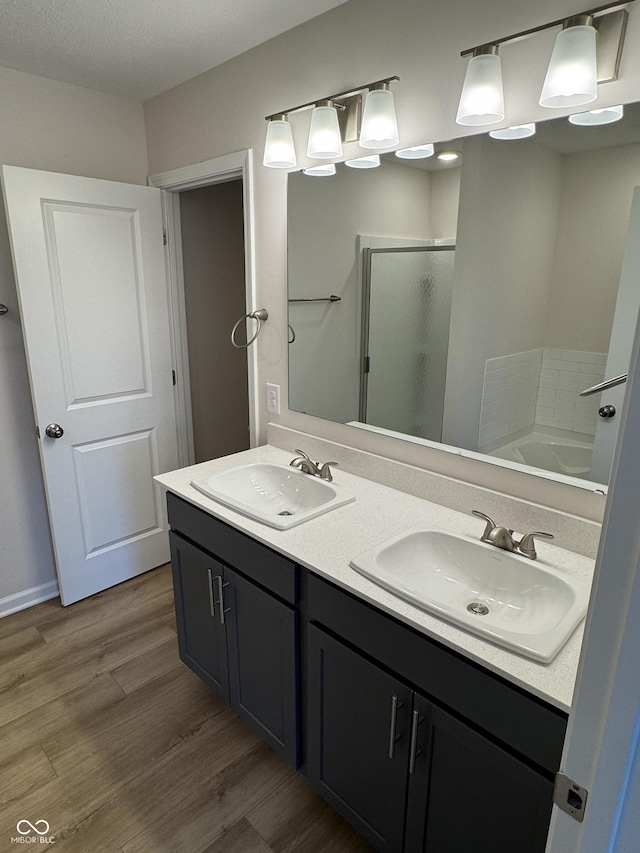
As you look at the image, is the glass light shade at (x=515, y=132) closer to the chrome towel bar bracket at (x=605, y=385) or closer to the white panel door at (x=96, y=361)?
the chrome towel bar bracket at (x=605, y=385)

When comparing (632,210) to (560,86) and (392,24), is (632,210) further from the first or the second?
(392,24)

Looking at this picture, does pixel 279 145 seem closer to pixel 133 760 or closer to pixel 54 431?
pixel 54 431

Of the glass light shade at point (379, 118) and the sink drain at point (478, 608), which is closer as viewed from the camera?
the sink drain at point (478, 608)

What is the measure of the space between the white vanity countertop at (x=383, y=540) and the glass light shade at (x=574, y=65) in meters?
1.08

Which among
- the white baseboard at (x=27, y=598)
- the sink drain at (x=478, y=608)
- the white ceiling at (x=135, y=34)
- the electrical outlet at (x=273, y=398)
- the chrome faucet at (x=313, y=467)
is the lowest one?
the white baseboard at (x=27, y=598)

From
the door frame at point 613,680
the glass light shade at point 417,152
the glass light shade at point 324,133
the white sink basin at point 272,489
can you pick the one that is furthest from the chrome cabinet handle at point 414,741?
the glass light shade at point 324,133

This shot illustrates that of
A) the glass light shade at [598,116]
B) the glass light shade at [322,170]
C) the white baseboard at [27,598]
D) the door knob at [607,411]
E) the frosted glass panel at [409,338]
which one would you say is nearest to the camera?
the glass light shade at [598,116]

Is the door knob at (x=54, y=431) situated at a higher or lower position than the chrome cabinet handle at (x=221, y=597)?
higher

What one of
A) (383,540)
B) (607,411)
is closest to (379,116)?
(607,411)

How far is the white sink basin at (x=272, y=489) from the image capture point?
168cm

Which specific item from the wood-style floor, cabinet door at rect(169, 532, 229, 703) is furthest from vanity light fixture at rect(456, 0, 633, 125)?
the wood-style floor

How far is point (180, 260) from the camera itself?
2.63m

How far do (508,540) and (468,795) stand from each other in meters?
0.57

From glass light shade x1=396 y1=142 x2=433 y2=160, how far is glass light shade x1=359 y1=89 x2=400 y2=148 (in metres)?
0.04
